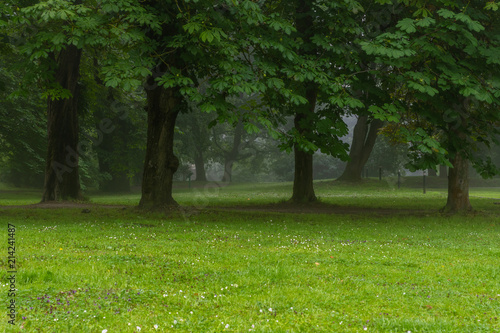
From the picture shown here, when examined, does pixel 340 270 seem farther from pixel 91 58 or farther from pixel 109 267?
pixel 91 58

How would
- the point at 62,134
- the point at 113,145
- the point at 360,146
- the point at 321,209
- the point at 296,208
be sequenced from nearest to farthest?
1. the point at 321,209
2. the point at 296,208
3. the point at 62,134
4. the point at 113,145
5. the point at 360,146

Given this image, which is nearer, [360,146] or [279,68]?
[279,68]

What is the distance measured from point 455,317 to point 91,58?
26638 millimetres

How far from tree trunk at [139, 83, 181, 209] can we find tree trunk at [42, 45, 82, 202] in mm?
6653

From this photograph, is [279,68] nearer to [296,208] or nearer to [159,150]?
[159,150]

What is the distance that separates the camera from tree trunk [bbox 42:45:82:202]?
2220cm

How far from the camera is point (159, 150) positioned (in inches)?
683

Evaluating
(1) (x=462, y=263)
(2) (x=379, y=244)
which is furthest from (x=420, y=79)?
(1) (x=462, y=263)

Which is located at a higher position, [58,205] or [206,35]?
[206,35]

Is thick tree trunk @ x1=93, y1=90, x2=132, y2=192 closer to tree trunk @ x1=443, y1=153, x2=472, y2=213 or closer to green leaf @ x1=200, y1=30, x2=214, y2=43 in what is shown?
tree trunk @ x1=443, y1=153, x2=472, y2=213

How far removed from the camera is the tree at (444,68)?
45.3 feet

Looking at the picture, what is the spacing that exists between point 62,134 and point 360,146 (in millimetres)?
25322

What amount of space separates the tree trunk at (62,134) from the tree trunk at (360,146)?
77.2 ft

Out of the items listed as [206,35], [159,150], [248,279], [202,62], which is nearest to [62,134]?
[159,150]
